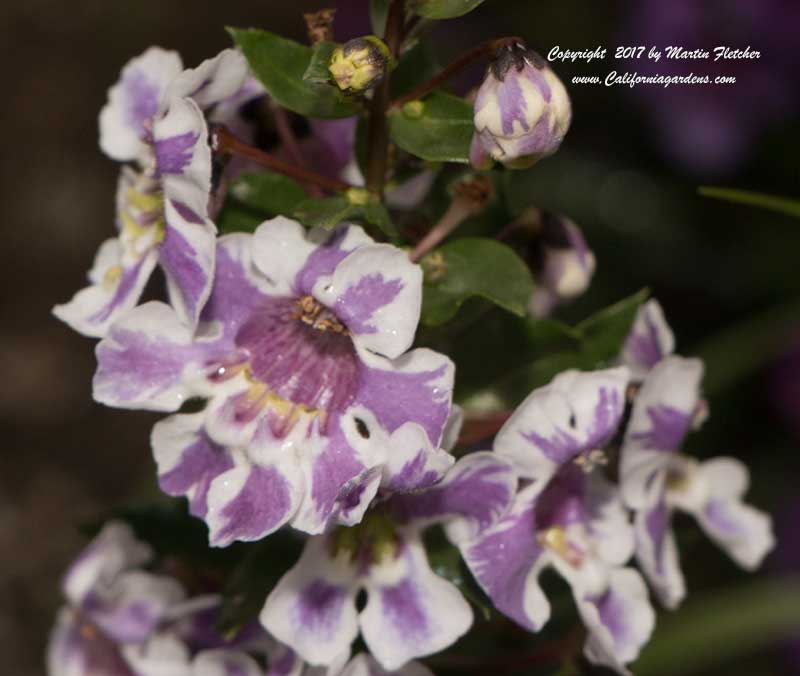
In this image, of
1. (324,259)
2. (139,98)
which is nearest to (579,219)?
(139,98)

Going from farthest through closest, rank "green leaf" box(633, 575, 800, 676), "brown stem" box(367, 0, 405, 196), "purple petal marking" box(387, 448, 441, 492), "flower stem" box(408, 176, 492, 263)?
"green leaf" box(633, 575, 800, 676), "flower stem" box(408, 176, 492, 263), "brown stem" box(367, 0, 405, 196), "purple petal marking" box(387, 448, 441, 492)

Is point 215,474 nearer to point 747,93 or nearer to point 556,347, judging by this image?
point 556,347

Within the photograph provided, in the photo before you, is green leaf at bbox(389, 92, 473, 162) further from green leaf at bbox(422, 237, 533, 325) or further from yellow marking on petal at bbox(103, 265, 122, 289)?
yellow marking on petal at bbox(103, 265, 122, 289)

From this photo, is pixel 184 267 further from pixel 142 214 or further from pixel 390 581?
pixel 390 581

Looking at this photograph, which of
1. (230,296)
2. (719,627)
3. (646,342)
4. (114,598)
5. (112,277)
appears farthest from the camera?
(719,627)

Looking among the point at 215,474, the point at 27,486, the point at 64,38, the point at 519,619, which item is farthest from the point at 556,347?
the point at 64,38

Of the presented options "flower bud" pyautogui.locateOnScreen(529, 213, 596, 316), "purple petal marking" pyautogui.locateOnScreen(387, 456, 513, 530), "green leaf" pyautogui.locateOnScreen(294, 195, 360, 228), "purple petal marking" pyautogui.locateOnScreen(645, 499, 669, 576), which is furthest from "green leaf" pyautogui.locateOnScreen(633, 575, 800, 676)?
"green leaf" pyautogui.locateOnScreen(294, 195, 360, 228)
